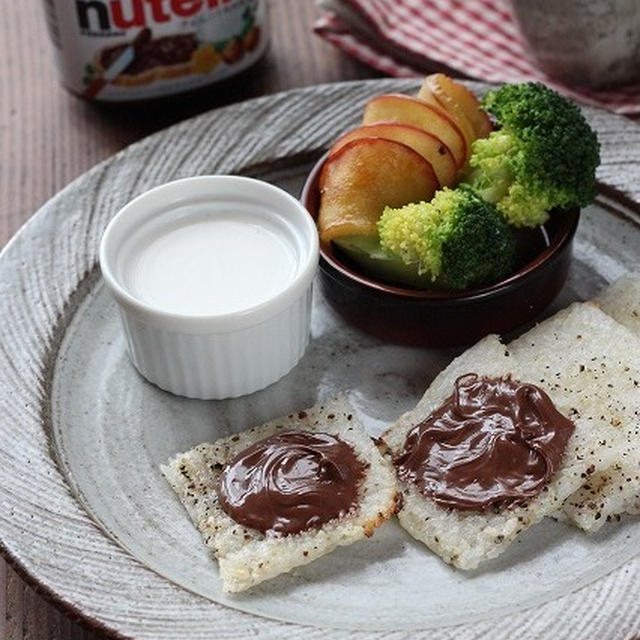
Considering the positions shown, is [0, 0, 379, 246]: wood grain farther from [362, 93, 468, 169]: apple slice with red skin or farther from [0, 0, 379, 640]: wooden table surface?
[362, 93, 468, 169]: apple slice with red skin

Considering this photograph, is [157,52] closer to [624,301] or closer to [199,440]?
[199,440]

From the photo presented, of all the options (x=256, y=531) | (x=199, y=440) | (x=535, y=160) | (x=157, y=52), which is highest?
(x=535, y=160)

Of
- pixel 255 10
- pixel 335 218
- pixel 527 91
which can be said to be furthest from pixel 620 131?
pixel 255 10

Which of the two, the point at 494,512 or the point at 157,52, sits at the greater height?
the point at 157,52

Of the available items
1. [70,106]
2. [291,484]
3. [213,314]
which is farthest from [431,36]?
[291,484]

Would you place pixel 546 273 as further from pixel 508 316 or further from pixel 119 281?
pixel 119 281

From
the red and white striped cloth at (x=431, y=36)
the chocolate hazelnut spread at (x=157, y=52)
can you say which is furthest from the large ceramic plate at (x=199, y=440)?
the red and white striped cloth at (x=431, y=36)

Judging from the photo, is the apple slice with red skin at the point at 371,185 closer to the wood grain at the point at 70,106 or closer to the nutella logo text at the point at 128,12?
the nutella logo text at the point at 128,12
